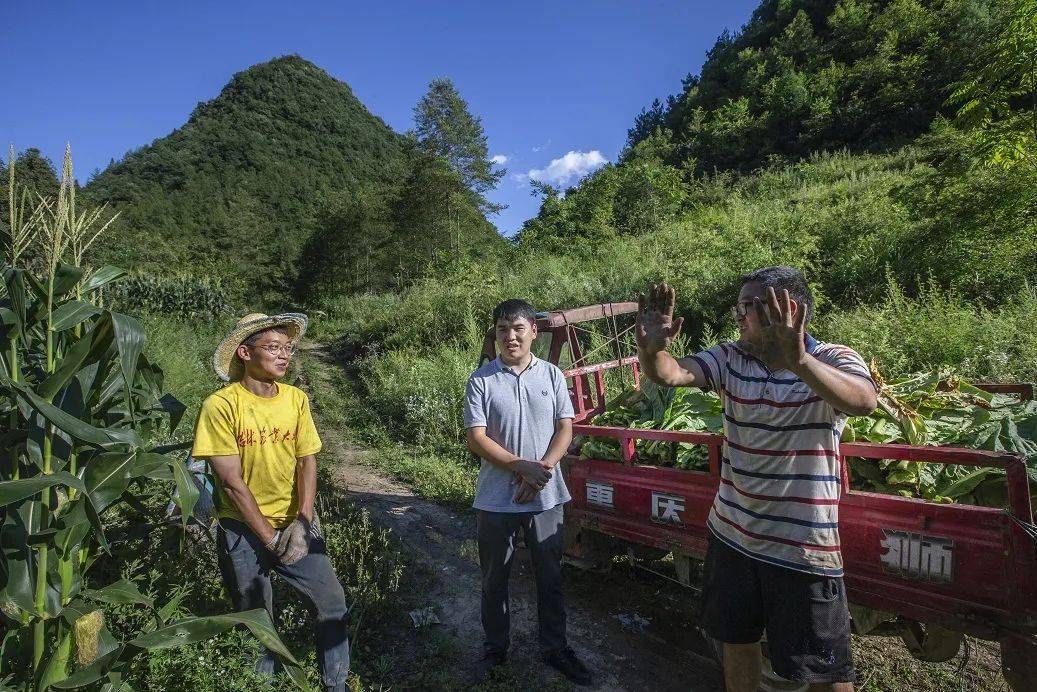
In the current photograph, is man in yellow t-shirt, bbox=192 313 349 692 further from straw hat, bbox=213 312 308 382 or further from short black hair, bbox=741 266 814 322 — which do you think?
short black hair, bbox=741 266 814 322

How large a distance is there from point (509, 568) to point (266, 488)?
1.30 meters

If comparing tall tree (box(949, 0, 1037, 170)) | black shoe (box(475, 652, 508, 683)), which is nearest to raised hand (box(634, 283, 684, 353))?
black shoe (box(475, 652, 508, 683))

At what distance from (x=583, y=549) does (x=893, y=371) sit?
3784 millimetres

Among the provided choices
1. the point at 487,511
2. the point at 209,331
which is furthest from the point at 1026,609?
the point at 209,331

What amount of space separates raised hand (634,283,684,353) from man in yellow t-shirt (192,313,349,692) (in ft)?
5.73

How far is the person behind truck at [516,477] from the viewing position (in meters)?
2.85

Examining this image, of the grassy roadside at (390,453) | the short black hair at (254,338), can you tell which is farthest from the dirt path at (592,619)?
the short black hair at (254,338)

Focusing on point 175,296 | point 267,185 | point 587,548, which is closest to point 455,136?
point 175,296

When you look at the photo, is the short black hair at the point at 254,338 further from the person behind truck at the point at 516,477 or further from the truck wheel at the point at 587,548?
the truck wheel at the point at 587,548

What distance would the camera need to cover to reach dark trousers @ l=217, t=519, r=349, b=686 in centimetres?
254

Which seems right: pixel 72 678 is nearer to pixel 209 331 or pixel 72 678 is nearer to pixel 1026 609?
pixel 1026 609

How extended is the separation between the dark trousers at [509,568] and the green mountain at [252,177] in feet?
67.6

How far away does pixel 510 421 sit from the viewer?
2.89 m

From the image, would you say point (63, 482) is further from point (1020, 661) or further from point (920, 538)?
point (1020, 661)
